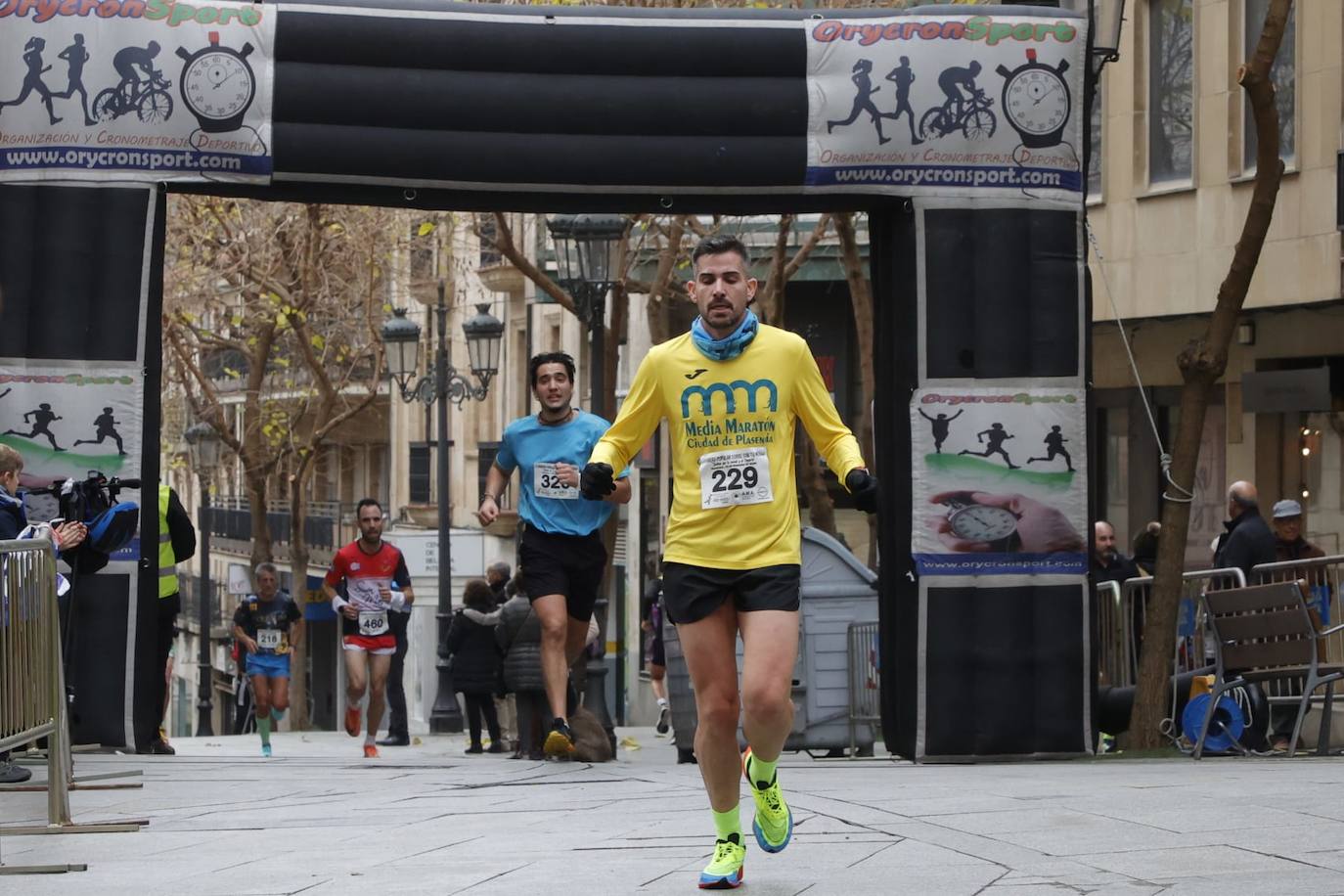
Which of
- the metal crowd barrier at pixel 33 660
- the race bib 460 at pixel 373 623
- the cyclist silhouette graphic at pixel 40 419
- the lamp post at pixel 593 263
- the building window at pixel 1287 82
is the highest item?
→ the building window at pixel 1287 82

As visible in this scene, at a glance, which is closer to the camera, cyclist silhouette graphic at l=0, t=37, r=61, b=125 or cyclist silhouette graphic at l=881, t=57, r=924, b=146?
cyclist silhouette graphic at l=0, t=37, r=61, b=125

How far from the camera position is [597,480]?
25.2ft

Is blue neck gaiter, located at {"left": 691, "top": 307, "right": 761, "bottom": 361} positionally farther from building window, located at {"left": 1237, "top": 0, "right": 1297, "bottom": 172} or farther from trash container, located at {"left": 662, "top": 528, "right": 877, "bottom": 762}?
building window, located at {"left": 1237, "top": 0, "right": 1297, "bottom": 172}

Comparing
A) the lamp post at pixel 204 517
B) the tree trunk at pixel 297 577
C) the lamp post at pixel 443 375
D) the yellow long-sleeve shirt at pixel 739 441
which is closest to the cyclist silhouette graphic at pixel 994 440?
the yellow long-sleeve shirt at pixel 739 441

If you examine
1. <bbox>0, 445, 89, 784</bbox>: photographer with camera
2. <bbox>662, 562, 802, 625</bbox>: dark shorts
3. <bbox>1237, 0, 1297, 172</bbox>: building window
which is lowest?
<bbox>662, 562, 802, 625</bbox>: dark shorts

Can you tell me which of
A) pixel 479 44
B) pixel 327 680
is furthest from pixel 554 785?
pixel 327 680

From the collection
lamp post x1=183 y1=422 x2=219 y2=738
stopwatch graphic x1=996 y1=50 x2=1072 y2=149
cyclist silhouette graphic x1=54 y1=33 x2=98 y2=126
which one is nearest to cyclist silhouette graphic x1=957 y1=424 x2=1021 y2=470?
stopwatch graphic x1=996 y1=50 x2=1072 y2=149

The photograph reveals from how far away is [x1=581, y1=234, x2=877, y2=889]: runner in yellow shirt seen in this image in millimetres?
7434

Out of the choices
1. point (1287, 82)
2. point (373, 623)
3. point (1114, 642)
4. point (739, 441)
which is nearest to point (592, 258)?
point (373, 623)

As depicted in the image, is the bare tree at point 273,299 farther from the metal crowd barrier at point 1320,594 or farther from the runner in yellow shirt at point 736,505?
the runner in yellow shirt at point 736,505

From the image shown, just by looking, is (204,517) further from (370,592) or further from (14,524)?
(14,524)

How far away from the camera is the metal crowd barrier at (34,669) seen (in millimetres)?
8391

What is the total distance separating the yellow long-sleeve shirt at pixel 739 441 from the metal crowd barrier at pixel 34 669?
2.27m

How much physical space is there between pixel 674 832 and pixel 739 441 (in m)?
1.80
